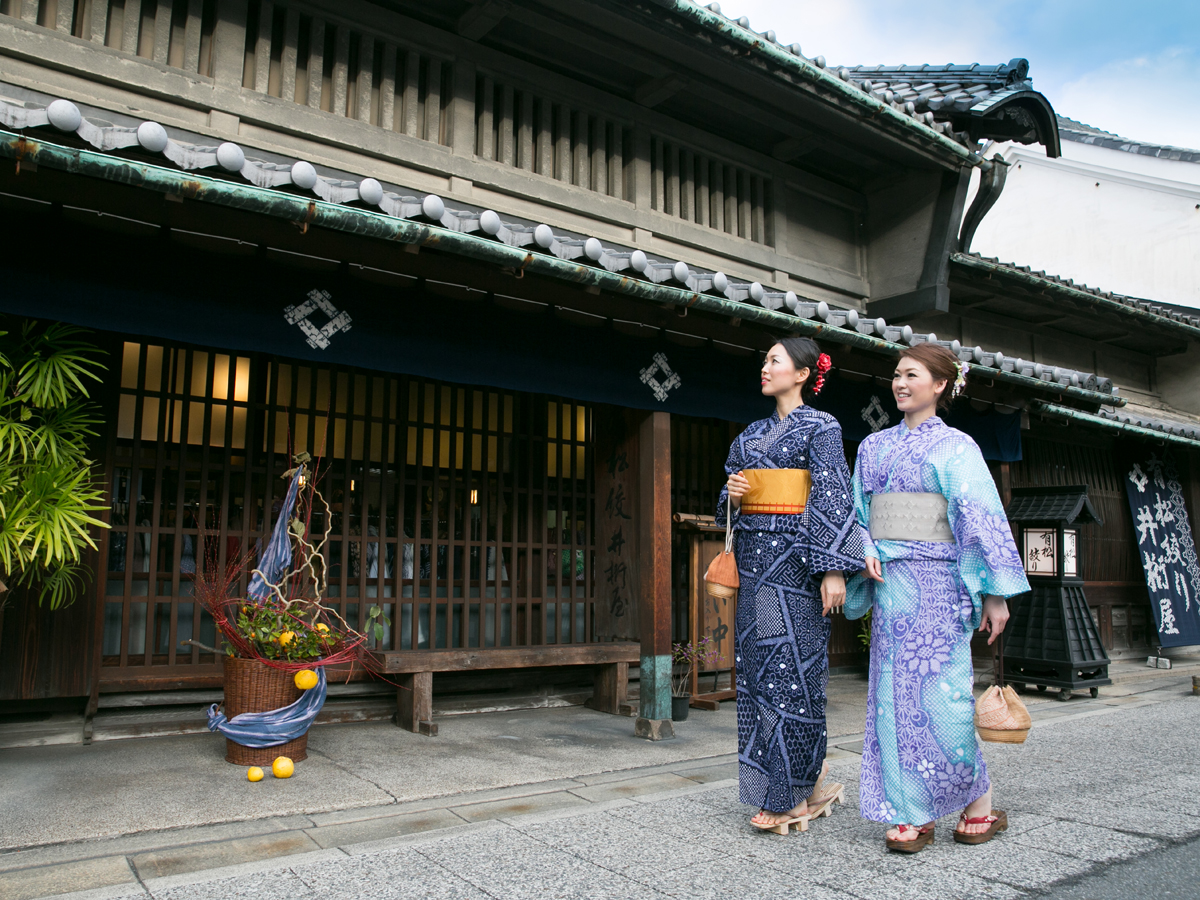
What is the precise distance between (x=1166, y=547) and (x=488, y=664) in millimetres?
11319

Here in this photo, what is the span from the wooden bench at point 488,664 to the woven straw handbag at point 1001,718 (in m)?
3.02

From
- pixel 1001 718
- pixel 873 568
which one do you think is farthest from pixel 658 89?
pixel 1001 718

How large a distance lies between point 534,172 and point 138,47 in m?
2.99

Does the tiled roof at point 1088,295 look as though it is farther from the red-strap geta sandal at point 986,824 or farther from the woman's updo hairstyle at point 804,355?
the red-strap geta sandal at point 986,824

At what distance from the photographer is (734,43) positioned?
6.91 metres

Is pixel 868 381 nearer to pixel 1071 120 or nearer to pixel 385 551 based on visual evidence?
pixel 385 551

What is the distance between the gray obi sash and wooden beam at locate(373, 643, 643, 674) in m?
2.60

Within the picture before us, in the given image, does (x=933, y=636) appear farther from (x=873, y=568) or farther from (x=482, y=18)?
(x=482, y=18)

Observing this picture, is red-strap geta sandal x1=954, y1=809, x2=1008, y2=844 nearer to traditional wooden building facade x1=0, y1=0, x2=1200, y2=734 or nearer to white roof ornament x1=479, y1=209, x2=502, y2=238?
traditional wooden building facade x1=0, y1=0, x2=1200, y2=734

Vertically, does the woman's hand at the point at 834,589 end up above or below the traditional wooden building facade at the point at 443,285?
below

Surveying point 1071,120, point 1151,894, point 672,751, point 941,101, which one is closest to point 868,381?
point 941,101

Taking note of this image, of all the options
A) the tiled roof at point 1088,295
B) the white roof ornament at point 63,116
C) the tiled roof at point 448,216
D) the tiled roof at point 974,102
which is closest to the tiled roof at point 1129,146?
the tiled roof at point 1088,295

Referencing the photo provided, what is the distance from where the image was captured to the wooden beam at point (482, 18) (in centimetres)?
639

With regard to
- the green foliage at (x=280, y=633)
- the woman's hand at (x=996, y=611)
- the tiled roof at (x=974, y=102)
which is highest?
the tiled roof at (x=974, y=102)
